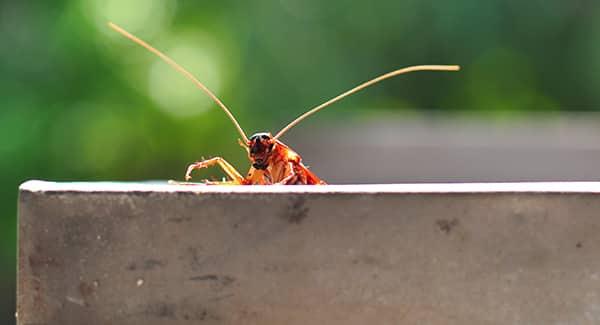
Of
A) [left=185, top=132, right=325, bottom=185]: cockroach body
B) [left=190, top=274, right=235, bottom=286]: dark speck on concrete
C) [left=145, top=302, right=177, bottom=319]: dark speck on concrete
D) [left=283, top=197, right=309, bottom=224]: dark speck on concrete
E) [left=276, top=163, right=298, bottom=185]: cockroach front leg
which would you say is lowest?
[left=145, top=302, right=177, bottom=319]: dark speck on concrete

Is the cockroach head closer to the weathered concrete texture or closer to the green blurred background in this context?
the weathered concrete texture

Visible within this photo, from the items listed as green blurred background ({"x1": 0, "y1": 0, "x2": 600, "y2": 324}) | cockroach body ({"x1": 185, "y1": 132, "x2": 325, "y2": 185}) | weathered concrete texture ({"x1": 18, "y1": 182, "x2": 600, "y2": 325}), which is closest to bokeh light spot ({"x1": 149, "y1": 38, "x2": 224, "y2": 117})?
green blurred background ({"x1": 0, "y1": 0, "x2": 600, "y2": 324})

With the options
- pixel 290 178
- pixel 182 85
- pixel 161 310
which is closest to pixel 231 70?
pixel 182 85

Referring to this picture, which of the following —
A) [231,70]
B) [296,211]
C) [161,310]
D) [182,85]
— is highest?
[231,70]

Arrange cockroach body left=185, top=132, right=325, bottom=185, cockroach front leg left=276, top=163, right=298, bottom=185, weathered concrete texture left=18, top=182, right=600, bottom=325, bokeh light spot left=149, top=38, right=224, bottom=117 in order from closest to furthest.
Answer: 1. weathered concrete texture left=18, top=182, right=600, bottom=325
2. cockroach front leg left=276, top=163, right=298, bottom=185
3. cockroach body left=185, top=132, right=325, bottom=185
4. bokeh light spot left=149, top=38, right=224, bottom=117

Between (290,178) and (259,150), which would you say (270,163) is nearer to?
(259,150)

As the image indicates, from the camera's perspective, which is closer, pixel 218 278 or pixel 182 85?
pixel 218 278
